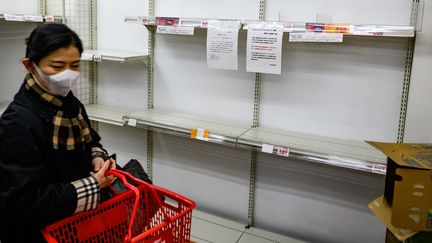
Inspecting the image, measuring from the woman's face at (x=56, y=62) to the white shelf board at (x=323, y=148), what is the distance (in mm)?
1257

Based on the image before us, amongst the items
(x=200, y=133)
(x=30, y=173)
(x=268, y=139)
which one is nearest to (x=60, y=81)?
(x=30, y=173)

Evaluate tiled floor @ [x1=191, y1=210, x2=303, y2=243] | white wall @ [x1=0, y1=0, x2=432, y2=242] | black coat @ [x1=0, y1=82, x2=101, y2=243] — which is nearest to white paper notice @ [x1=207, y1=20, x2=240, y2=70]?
white wall @ [x1=0, y1=0, x2=432, y2=242]

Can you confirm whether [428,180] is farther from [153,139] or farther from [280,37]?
[153,139]

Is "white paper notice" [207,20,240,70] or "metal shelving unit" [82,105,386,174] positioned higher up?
"white paper notice" [207,20,240,70]

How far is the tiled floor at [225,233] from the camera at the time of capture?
8.82 feet

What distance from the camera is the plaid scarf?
139 cm

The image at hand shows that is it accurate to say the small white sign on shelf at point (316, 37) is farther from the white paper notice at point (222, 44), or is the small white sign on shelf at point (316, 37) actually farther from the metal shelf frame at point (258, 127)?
the white paper notice at point (222, 44)

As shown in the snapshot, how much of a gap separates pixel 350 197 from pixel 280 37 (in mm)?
1091

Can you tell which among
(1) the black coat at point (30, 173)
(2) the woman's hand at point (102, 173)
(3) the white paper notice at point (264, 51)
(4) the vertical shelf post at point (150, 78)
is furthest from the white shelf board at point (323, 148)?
(1) the black coat at point (30, 173)

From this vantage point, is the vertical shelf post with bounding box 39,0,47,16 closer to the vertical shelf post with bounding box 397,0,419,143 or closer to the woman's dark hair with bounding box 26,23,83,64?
the woman's dark hair with bounding box 26,23,83,64

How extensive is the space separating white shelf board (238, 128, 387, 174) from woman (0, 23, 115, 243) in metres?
1.16

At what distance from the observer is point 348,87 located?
95.7 inches

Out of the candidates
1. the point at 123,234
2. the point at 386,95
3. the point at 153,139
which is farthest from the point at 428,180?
the point at 153,139

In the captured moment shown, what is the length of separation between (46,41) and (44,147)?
351mm
